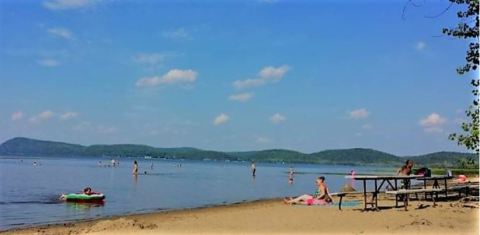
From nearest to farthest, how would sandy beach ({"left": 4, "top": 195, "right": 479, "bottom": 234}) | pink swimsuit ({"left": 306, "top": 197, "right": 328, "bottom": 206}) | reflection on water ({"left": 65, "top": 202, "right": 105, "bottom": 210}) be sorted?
sandy beach ({"left": 4, "top": 195, "right": 479, "bottom": 234}), pink swimsuit ({"left": 306, "top": 197, "right": 328, "bottom": 206}), reflection on water ({"left": 65, "top": 202, "right": 105, "bottom": 210})

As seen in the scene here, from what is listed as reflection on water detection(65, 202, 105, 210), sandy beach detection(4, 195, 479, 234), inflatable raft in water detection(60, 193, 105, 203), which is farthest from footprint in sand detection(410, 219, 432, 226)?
inflatable raft in water detection(60, 193, 105, 203)

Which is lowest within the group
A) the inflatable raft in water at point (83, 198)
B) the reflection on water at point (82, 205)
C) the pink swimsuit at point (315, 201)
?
the reflection on water at point (82, 205)

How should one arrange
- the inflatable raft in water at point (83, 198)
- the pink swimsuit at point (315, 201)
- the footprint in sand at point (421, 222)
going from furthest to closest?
the inflatable raft in water at point (83, 198) → the pink swimsuit at point (315, 201) → the footprint in sand at point (421, 222)

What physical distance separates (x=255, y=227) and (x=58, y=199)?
1857cm

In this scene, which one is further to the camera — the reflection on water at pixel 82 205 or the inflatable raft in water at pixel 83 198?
the inflatable raft in water at pixel 83 198

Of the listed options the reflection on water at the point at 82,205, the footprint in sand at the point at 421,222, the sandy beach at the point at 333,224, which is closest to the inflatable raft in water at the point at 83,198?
the reflection on water at the point at 82,205

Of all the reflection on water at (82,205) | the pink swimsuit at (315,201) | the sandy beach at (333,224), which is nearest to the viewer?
the sandy beach at (333,224)

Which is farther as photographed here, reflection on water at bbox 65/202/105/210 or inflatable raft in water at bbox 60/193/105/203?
inflatable raft in water at bbox 60/193/105/203

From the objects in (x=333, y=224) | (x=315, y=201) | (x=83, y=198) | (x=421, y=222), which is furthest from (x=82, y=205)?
(x=421, y=222)

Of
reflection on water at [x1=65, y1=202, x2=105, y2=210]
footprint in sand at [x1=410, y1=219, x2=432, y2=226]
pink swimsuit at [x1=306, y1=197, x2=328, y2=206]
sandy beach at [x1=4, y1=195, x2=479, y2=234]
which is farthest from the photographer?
reflection on water at [x1=65, y1=202, x2=105, y2=210]

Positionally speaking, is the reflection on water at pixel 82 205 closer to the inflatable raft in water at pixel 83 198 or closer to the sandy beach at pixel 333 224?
the inflatable raft in water at pixel 83 198

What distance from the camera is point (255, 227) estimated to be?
1355 centimetres

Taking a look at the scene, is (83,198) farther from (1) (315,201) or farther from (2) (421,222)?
(2) (421,222)

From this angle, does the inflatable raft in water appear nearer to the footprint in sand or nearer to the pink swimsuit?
the pink swimsuit
